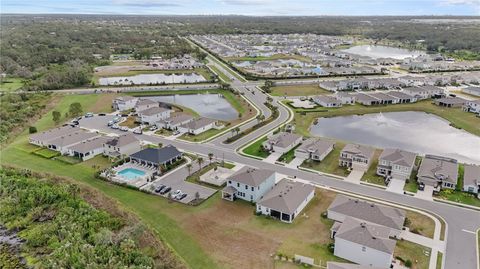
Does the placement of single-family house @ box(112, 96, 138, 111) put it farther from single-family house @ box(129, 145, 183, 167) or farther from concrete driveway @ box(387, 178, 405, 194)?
concrete driveway @ box(387, 178, 405, 194)

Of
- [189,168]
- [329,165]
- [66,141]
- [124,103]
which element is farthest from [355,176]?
[124,103]

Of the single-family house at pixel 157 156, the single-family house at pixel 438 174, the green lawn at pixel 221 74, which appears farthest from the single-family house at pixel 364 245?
the green lawn at pixel 221 74

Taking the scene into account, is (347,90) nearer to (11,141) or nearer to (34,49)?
(11,141)

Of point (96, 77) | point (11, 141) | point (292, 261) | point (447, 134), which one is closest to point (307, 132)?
point (447, 134)

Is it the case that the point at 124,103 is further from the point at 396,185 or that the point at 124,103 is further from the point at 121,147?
the point at 396,185

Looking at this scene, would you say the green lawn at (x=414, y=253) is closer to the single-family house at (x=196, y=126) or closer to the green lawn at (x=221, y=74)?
the single-family house at (x=196, y=126)

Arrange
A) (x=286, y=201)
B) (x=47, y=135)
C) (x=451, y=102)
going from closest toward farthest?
(x=286, y=201) < (x=47, y=135) < (x=451, y=102)
